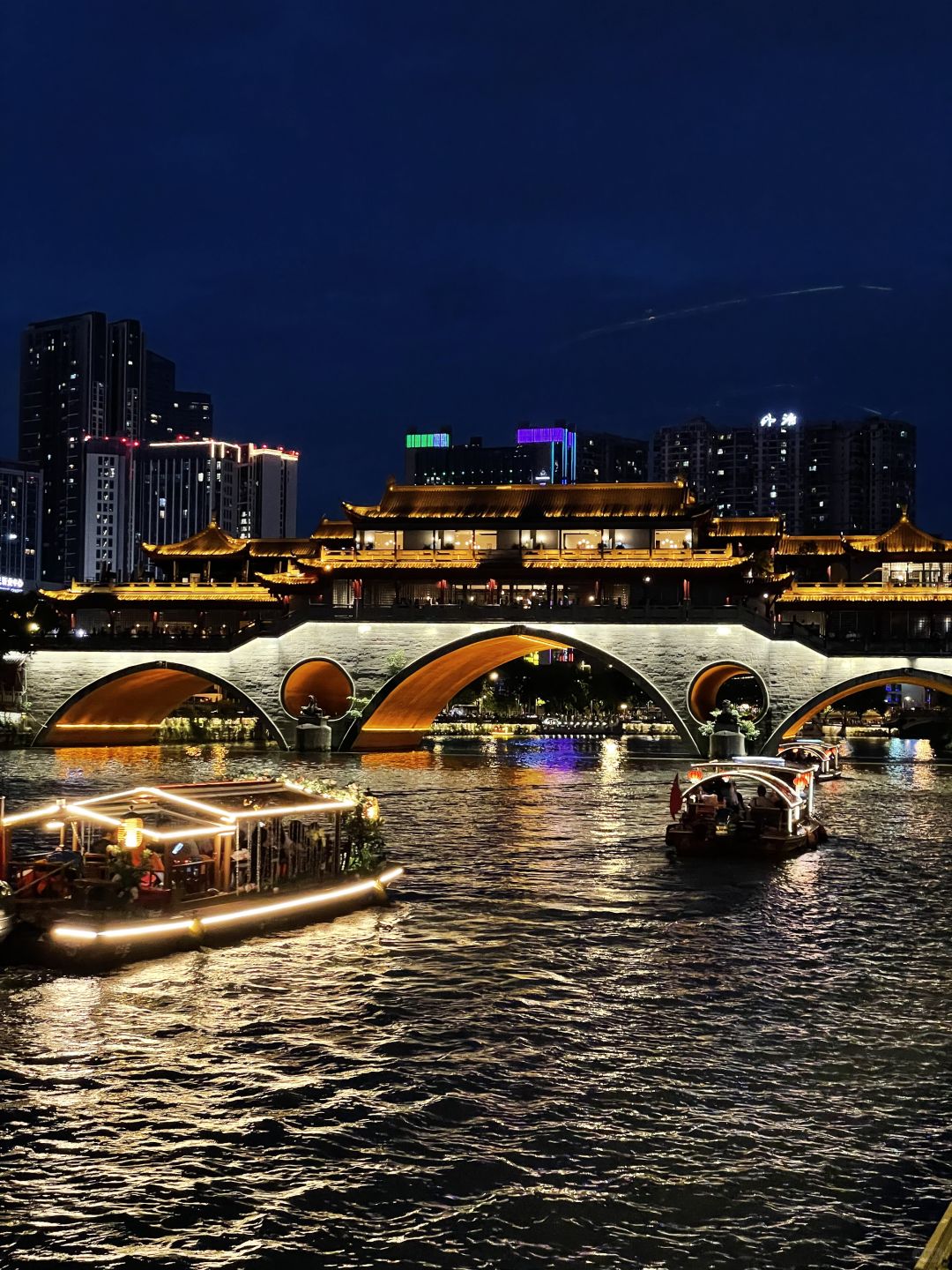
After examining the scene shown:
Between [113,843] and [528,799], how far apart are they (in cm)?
2434

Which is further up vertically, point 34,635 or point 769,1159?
point 34,635

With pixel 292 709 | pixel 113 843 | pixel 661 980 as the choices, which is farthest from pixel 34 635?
pixel 661 980

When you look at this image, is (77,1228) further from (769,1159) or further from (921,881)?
(921,881)

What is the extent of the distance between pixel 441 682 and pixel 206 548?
18.8 m

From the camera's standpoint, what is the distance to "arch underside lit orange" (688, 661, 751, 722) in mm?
57969

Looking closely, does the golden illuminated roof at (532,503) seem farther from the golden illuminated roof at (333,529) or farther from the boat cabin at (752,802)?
the boat cabin at (752,802)

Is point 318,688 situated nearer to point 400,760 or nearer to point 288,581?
point 288,581

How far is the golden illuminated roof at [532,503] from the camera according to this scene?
6444 centimetres

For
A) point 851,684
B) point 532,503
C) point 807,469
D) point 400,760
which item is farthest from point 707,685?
point 807,469

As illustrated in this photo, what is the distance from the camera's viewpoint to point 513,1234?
11.6 meters

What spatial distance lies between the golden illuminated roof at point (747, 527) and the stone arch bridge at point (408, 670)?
8.96 metres

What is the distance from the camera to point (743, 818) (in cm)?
3369

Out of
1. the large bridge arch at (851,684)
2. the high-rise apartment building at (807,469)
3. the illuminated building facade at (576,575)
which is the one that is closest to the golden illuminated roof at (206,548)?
the illuminated building facade at (576,575)

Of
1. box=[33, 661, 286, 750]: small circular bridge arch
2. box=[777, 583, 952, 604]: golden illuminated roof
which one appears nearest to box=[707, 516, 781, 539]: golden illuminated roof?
box=[777, 583, 952, 604]: golden illuminated roof
